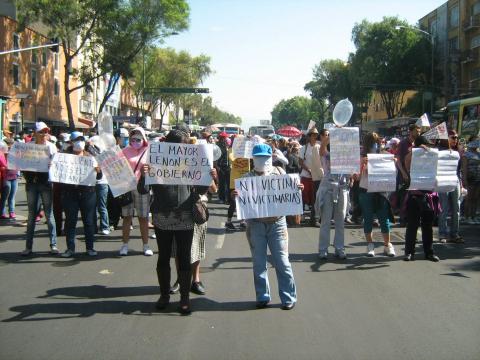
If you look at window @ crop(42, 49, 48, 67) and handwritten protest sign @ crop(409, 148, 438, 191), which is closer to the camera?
handwritten protest sign @ crop(409, 148, 438, 191)

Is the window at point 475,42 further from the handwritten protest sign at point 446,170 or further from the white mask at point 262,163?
the white mask at point 262,163

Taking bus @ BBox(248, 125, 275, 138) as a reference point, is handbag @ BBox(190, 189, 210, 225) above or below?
below

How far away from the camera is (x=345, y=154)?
8.01 m

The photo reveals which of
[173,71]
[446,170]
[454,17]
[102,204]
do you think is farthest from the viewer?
[173,71]

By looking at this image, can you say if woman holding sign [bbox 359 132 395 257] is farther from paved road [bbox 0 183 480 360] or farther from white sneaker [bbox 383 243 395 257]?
paved road [bbox 0 183 480 360]

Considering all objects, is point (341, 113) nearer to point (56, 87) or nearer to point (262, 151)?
point (262, 151)

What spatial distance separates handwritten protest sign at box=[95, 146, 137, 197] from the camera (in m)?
6.89

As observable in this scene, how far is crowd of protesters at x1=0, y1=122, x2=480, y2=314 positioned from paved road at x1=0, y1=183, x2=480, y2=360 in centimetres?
31

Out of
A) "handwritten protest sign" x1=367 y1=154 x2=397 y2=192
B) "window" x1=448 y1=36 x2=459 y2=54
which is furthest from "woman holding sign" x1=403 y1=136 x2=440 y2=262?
"window" x1=448 y1=36 x2=459 y2=54

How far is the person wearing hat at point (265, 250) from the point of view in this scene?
5.64 metres

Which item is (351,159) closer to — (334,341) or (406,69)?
(334,341)

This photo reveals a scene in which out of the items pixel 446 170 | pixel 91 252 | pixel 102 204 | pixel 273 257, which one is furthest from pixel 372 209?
pixel 102 204

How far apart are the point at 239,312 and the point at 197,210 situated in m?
1.12

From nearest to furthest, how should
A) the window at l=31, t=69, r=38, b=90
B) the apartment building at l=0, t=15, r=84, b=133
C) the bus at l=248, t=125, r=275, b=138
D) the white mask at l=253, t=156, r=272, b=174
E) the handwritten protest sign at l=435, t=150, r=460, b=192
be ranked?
the white mask at l=253, t=156, r=272, b=174, the handwritten protest sign at l=435, t=150, r=460, b=192, the apartment building at l=0, t=15, r=84, b=133, the window at l=31, t=69, r=38, b=90, the bus at l=248, t=125, r=275, b=138
